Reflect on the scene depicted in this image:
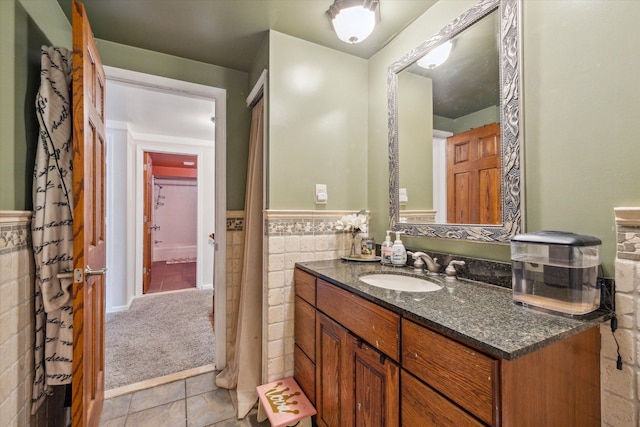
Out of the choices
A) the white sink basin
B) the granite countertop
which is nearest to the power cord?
the granite countertop

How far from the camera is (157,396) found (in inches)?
71.2

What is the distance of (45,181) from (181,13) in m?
1.14

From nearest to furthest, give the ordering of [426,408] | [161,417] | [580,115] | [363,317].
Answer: [426,408]
[580,115]
[363,317]
[161,417]

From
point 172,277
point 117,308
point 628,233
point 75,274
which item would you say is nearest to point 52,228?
point 75,274

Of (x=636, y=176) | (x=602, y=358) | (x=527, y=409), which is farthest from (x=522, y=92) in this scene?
(x=527, y=409)

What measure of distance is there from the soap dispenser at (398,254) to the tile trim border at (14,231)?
5.51 feet

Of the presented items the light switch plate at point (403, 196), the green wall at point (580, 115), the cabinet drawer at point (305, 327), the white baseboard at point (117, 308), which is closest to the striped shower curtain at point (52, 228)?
the cabinet drawer at point (305, 327)

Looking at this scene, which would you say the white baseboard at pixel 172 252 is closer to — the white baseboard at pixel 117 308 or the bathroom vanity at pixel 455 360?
the white baseboard at pixel 117 308

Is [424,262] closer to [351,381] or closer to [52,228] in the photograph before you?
[351,381]

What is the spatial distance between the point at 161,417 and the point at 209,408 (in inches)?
10.5

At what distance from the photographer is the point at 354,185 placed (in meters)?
1.91

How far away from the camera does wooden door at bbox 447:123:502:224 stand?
1.17 meters

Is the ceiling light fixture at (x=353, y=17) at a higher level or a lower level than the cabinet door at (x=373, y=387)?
higher

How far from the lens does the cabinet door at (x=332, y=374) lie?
1174 millimetres
